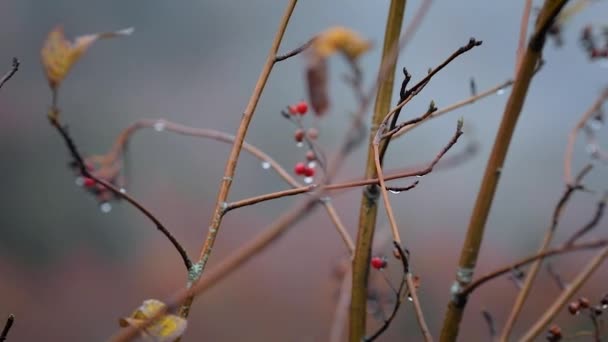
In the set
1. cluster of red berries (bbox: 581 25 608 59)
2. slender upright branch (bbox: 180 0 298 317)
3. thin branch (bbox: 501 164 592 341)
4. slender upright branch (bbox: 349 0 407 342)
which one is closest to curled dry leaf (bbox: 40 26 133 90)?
slender upright branch (bbox: 180 0 298 317)

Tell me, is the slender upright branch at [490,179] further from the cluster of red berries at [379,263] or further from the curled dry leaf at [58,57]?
the curled dry leaf at [58,57]

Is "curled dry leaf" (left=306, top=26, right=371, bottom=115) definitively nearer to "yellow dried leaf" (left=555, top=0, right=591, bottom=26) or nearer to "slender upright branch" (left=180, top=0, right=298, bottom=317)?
"slender upright branch" (left=180, top=0, right=298, bottom=317)

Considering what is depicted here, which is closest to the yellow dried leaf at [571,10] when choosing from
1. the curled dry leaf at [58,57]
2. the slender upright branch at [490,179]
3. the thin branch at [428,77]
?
the slender upright branch at [490,179]

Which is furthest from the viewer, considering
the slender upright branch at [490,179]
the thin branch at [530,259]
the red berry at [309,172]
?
the red berry at [309,172]

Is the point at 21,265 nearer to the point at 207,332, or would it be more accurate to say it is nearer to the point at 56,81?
the point at 207,332

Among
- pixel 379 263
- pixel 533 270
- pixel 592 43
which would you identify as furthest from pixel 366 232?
pixel 592 43
